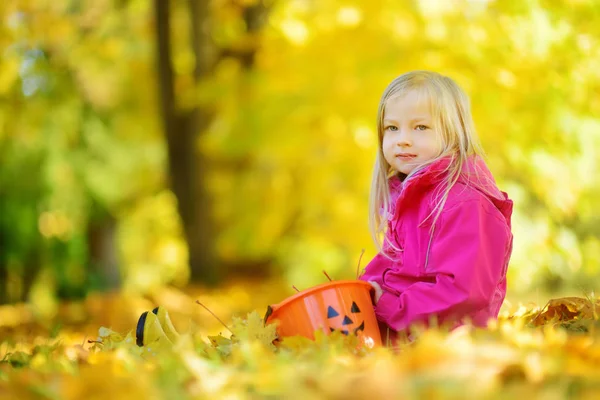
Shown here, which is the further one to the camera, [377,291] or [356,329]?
[377,291]

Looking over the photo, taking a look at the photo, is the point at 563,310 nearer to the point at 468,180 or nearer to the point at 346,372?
the point at 468,180

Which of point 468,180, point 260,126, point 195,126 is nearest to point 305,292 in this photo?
point 468,180

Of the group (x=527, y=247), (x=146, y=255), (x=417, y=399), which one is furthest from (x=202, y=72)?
(x=146, y=255)

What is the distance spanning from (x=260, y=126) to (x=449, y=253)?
5105 millimetres

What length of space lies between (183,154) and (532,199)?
16.0 ft

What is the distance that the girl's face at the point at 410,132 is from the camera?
2.45 metres

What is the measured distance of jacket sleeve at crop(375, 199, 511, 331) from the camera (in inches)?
83.3

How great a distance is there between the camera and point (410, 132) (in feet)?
8.13

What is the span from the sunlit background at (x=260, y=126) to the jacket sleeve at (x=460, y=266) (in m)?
0.56

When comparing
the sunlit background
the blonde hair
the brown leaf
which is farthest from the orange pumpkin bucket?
the sunlit background

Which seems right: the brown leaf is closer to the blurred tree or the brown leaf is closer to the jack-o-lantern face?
the jack-o-lantern face

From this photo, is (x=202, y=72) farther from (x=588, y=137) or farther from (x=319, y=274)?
(x=588, y=137)

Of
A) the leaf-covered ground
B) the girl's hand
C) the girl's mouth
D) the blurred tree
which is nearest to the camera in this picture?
the leaf-covered ground

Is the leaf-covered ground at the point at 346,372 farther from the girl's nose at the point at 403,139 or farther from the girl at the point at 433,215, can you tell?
the girl's nose at the point at 403,139
